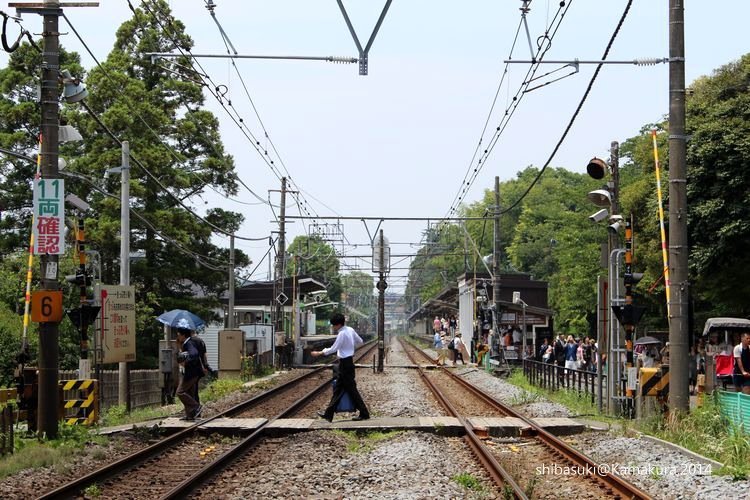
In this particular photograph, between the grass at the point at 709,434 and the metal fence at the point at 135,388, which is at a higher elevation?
the grass at the point at 709,434

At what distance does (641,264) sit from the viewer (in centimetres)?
3456

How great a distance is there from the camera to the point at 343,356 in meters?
15.4

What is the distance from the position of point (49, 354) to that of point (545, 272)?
246 feet

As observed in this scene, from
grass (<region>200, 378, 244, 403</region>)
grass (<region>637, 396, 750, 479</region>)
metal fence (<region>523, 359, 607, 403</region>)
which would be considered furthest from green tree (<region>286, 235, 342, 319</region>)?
grass (<region>637, 396, 750, 479</region>)

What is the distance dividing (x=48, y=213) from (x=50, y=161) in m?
0.77

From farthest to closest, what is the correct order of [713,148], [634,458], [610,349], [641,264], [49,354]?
[641,264] → [713,148] → [610,349] → [49,354] → [634,458]

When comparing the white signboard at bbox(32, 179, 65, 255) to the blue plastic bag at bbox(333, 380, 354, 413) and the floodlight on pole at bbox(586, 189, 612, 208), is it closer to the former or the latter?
the blue plastic bag at bbox(333, 380, 354, 413)

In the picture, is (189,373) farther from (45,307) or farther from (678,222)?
(678,222)

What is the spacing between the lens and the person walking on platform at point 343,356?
15391 millimetres

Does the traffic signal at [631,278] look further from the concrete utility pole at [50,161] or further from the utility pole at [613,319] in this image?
the concrete utility pole at [50,161]

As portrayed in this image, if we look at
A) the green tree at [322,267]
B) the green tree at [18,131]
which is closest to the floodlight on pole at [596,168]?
the green tree at [18,131]

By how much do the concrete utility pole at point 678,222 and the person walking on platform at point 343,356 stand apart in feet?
15.7

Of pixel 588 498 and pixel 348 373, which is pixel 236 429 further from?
pixel 588 498

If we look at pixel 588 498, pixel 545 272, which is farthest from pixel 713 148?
pixel 545 272
